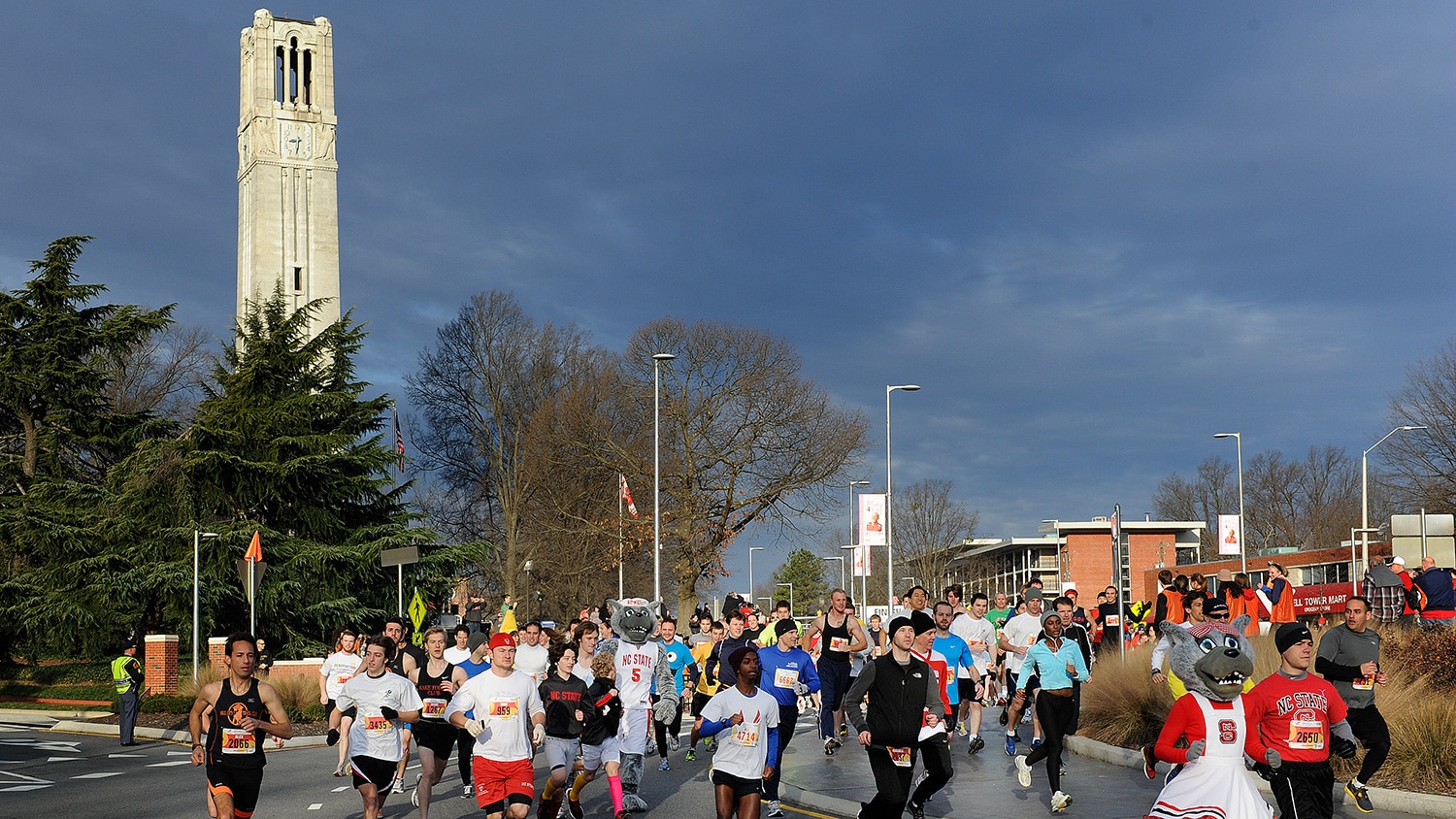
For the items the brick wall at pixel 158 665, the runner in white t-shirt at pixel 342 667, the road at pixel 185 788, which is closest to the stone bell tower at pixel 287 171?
the brick wall at pixel 158 665

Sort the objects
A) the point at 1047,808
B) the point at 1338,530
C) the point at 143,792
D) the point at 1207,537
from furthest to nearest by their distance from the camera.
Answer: the point at 1207,537 → the point at 1338,530 → the point at 143,792 → the point at 1047,808

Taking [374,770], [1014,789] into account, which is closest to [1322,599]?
[1014,789]

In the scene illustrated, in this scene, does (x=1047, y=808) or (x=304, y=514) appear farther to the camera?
(x=304, y=514)

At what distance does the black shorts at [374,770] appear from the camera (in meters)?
11.5

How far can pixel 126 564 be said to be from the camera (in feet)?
126

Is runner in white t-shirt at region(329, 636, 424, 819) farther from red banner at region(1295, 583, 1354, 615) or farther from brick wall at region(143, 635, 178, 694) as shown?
brick wall at region(143, 635, 178, 694)

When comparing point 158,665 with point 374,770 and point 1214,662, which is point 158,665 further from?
point 1214,662

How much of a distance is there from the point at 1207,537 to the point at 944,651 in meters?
81.8

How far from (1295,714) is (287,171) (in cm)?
7096

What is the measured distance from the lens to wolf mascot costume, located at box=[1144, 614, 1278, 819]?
24.1 ft

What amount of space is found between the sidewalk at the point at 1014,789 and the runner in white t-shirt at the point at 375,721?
407 centimetres

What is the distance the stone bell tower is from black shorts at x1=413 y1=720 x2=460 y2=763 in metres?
60.6

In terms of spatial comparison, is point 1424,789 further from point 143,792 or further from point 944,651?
point 143,792

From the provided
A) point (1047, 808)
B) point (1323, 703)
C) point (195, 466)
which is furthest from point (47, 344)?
point (1323, 703)
